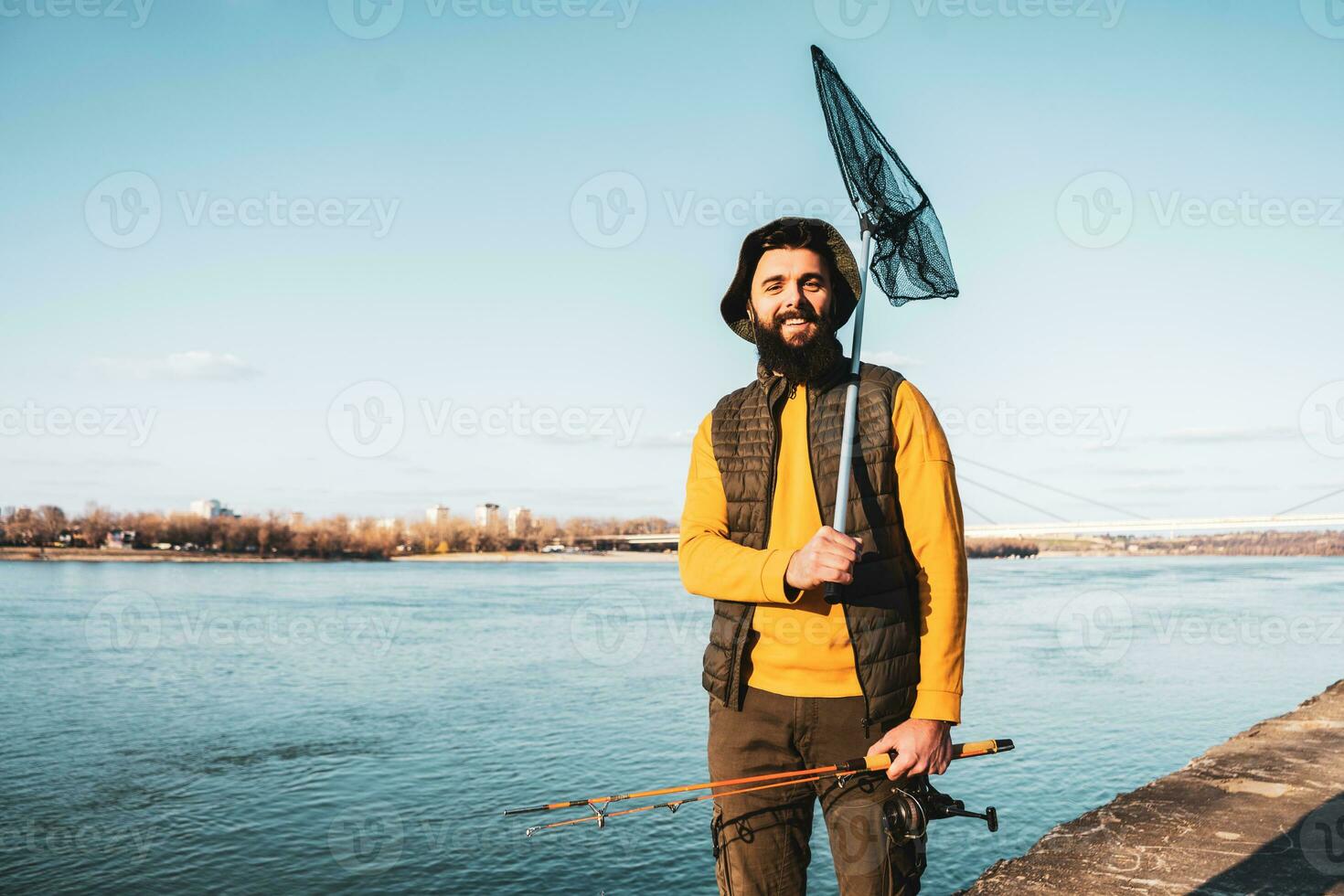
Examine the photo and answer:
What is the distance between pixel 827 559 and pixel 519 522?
112 meters

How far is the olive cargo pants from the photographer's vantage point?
233 cm

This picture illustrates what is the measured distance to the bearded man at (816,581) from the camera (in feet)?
7.59

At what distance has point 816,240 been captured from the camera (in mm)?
2627

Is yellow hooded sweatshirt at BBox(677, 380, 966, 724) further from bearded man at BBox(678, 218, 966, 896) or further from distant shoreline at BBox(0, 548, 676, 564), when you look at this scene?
distant shoreline at BBox(0, 548, 676, 564)

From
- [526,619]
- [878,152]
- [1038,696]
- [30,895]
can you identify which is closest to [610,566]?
[526,619]

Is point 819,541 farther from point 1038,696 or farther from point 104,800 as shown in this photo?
point 1038,696

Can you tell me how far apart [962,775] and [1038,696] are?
6317 millimetres
